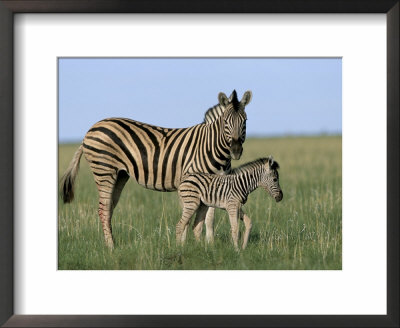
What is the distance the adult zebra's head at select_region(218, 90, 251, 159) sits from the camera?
6719 mm

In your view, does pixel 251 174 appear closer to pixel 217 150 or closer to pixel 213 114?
pixel 217 150

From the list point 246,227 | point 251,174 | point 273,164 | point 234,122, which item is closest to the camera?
point 246,227

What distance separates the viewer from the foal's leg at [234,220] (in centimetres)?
679

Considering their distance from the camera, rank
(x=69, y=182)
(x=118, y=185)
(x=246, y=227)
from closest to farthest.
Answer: (x=246, y=227) < (x=69, y=182) < (x=118, y=185)

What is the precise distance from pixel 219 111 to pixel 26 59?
2667 millimetres

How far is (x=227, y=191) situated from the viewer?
7.05 meters

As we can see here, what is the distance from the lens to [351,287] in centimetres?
570

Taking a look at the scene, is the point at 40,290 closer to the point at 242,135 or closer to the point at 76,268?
the point at 76,268

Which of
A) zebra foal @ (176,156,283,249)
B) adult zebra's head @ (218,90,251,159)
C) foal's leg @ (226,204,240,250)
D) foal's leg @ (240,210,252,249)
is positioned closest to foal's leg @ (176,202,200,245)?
zebra foal @ (176,156,283,249)

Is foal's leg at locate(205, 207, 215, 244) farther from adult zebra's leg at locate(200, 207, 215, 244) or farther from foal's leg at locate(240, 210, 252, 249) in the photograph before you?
foal's leg at locate(240, 210, 252, 249)
